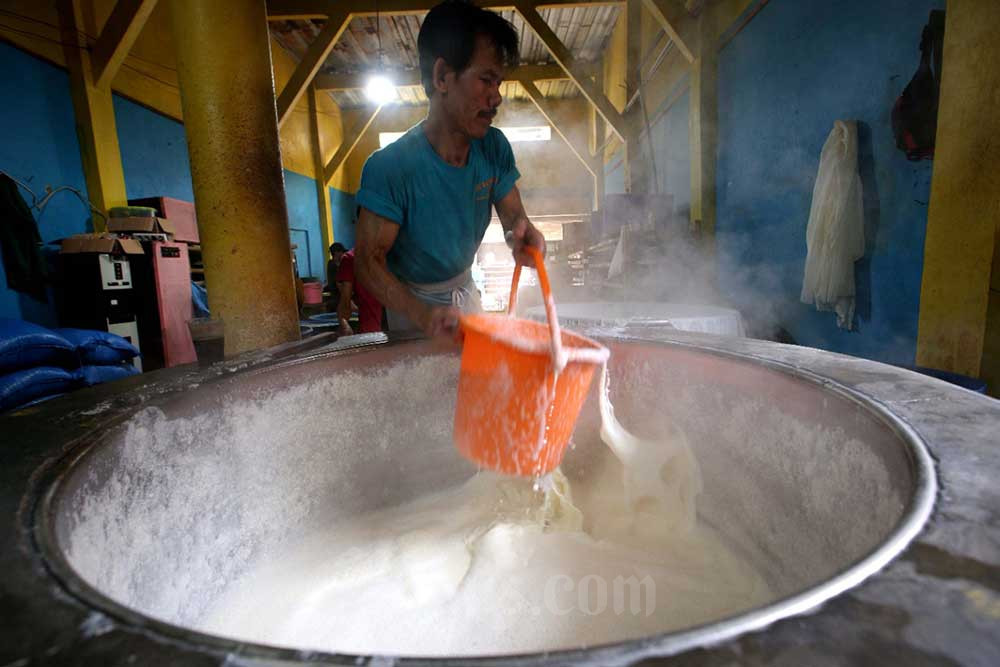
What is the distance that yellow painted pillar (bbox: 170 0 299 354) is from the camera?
6.17 feet

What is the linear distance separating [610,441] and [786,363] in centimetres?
56

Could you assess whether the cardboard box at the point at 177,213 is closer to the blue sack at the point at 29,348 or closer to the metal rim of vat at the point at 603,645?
the blue sack at the point at 29,348

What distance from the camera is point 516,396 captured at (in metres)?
0.94

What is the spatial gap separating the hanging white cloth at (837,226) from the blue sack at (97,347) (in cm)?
398

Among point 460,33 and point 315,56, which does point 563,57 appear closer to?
point 315,56

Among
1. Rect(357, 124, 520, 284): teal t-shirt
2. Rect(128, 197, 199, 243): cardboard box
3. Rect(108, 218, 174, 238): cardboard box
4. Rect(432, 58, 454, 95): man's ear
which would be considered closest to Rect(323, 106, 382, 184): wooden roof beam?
Rect(128, 197, 199, 243): cardboard box

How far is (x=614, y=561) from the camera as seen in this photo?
133 cm

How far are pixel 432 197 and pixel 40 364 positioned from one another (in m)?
2.16

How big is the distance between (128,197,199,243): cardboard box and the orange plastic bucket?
4886 mm

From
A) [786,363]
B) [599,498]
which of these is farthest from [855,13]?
[599,498]

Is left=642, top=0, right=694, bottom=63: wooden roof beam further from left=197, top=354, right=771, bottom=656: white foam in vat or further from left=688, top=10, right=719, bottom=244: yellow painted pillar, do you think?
left=197, top=354, right=771, bottom=656: white foam in vat

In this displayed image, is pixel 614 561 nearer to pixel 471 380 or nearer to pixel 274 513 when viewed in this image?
pixel 471 380

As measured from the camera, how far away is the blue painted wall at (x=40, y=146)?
3826 millimetres

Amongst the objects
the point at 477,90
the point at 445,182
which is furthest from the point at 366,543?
the point at 477,90
